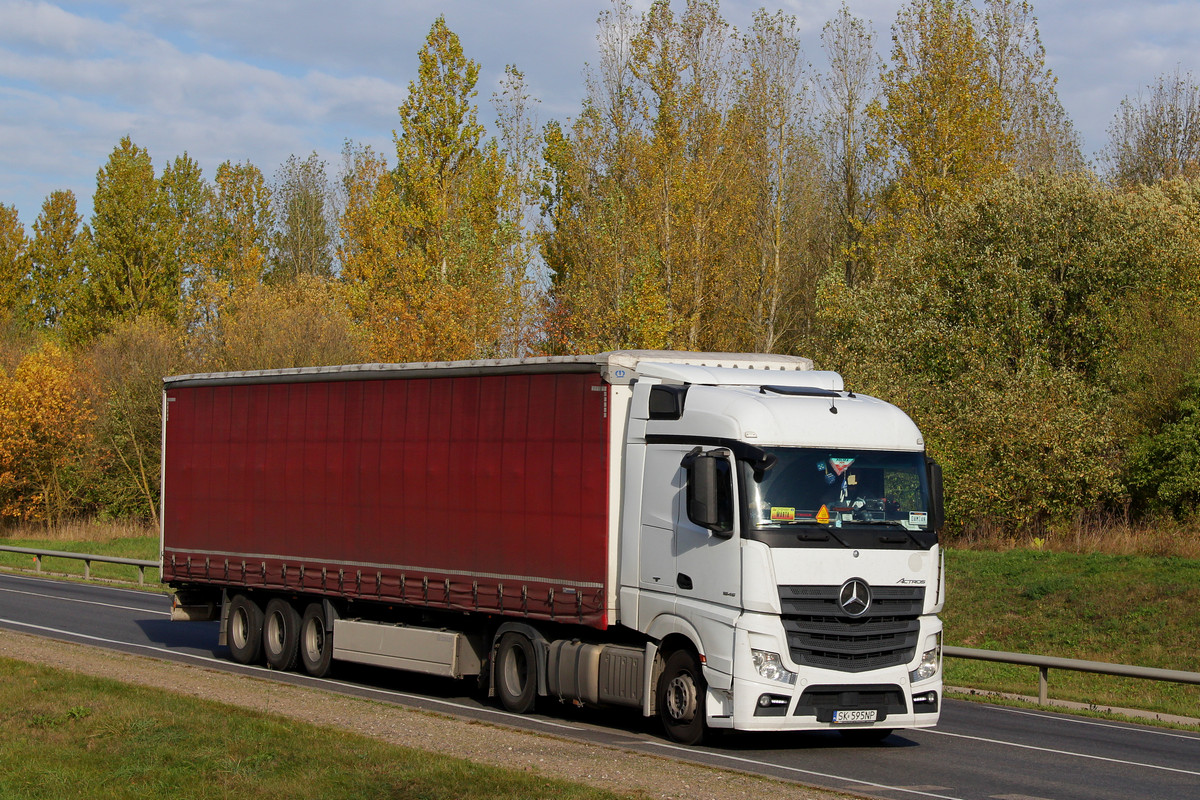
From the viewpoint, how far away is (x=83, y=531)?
51219mm

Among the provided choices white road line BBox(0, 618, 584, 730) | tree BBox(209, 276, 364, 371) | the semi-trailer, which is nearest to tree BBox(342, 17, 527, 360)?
tree BBox(209, 276, 364, 371)

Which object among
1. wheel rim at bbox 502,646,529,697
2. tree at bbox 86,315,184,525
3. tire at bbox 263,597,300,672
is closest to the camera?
wheel rim at bbox 502,646,529,697

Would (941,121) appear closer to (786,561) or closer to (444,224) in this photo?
(444,224)

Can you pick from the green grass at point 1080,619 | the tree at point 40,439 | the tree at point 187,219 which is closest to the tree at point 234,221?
the tree at point 187,219

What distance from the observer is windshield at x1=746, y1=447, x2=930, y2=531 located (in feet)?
40.7

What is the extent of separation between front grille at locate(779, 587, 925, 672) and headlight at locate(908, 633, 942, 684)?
0.17 metres

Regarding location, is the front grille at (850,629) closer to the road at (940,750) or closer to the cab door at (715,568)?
the cab door at (715,568)

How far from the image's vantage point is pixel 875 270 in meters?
46.1

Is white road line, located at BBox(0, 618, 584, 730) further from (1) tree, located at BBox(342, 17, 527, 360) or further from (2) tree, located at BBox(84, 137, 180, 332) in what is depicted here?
(2) tree, located at BBox(84, 137, 180, 332)

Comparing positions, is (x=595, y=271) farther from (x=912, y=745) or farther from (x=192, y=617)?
(x=912, y=745)

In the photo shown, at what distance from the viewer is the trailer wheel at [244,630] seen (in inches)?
763

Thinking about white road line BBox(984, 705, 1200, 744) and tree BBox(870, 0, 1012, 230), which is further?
tree BBox(870, 0, 1012, 230)

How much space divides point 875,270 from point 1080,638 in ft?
81.0

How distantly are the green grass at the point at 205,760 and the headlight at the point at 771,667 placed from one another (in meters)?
2.59
